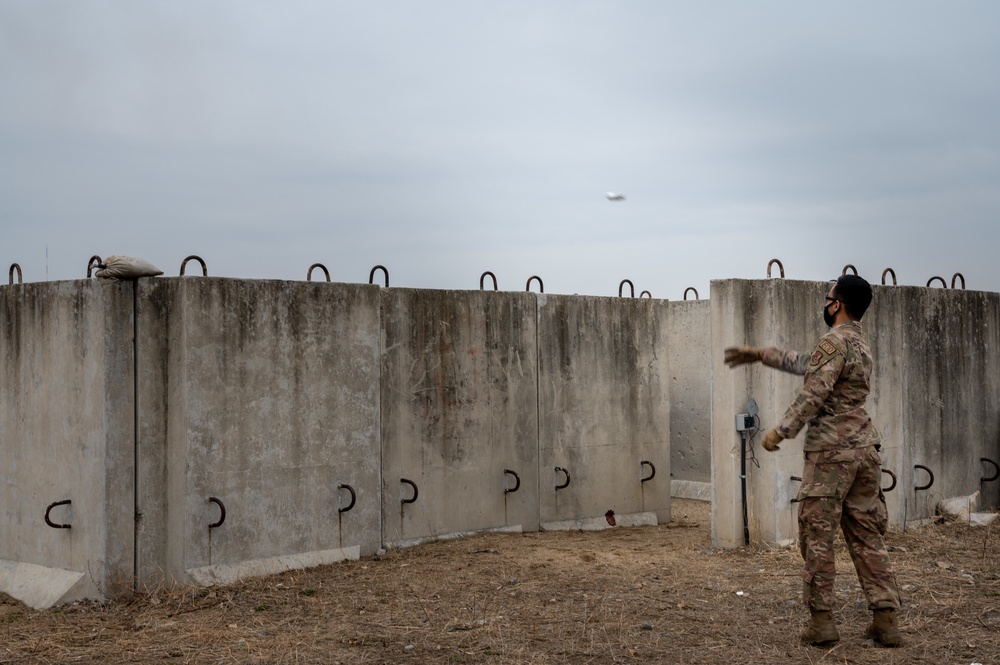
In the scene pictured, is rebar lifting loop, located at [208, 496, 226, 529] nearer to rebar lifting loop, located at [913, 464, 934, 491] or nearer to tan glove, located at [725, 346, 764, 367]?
tan glove, located at [725, 346, 764, 367]

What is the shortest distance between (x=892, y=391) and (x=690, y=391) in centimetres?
400

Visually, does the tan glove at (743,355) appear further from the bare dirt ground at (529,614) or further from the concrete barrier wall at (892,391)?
the concrete barrier wall at (892,391)

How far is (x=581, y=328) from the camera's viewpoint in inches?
403

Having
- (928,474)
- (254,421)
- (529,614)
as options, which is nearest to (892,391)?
(928,474)

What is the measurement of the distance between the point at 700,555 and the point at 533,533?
6.04 ft

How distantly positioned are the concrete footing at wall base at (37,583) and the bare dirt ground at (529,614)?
0.37ft

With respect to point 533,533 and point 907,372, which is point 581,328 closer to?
point 533,533

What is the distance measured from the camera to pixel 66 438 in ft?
24.2

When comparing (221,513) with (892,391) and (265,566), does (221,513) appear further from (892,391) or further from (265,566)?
(892,391)

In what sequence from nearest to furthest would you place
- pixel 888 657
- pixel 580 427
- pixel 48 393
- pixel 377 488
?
pixel 888 657 < pixel 48 393 < pixel 377 488 < pixel 580 427

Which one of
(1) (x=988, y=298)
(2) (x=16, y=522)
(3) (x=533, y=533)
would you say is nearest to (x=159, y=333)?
(2) (x=16, y=522)

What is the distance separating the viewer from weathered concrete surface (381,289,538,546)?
8719 mm

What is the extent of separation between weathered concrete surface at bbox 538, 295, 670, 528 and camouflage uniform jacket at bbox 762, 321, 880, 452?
180 inches

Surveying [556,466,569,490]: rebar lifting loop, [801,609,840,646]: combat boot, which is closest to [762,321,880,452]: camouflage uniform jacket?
[801,609,840,646]: combat boot
